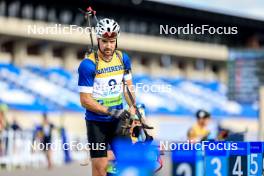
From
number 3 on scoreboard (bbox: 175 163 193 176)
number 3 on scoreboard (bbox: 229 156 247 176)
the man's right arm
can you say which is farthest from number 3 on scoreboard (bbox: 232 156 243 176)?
the man's right arm

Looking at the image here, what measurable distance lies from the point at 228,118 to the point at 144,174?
33.7 m

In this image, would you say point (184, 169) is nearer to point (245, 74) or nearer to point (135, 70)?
point (245, 74)

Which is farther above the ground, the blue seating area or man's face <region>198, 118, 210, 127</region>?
the blue seating area

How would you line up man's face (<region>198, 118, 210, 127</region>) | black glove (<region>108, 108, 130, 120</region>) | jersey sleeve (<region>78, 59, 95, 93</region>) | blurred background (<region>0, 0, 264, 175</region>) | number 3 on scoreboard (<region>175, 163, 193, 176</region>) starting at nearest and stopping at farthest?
1. black glove (<region>108, 108, 130, 120</region>)
2. jersey sleeve (<region>78, 59, 95, 93</region>)
3. number 3 on scoreboard (<region>175, 163, 193, 176</region>)
4. man's face (<region>198, 118, 210, 127</region>)
5. blurred background (<region>0, 0, 264, 175</region>)

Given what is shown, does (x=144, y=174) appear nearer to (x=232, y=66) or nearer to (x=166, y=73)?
(x=232, y=66)

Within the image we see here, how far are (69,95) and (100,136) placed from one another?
79.0ft

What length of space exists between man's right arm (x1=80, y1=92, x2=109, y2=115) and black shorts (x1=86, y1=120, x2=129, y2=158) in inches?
6.8

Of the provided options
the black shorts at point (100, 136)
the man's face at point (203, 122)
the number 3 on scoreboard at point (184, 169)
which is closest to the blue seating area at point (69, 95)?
the man's face at point (203, 122)

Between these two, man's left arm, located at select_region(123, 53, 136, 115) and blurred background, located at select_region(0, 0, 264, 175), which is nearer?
man's left arm, located at select_region(123, 53, 136, 115)

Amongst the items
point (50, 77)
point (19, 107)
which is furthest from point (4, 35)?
point (19, 107)

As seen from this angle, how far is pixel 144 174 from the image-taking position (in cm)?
723

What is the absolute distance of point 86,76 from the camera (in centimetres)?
728

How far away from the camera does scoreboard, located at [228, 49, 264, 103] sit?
39.1m

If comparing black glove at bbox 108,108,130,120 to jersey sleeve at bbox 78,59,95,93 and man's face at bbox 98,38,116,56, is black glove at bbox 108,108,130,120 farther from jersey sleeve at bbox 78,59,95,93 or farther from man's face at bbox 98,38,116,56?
man's face at bbox 98,38,116,56
